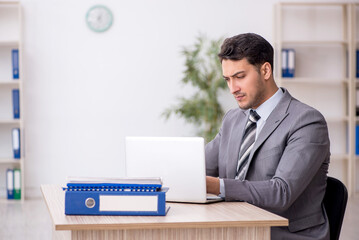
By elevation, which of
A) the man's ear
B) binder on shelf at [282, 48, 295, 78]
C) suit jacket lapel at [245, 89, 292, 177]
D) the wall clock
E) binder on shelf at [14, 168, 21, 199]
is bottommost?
binder on shelf at [14, 168, 21, 199]

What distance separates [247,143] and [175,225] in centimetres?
80

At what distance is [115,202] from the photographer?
1.85 meters

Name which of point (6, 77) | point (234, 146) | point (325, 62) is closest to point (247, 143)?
point (234, 146)

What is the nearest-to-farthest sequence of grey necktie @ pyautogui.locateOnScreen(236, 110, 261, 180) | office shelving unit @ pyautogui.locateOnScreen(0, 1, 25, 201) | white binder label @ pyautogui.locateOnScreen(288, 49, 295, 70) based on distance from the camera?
grey necktie @ pyautogui.locateOnScreen(236, 110, 261, 180) < office shelving unit @ pyautogui.locateOnScreen(0, 1, 25, 201) < white binder label @ pyautogui.locateOnScreen(288, 49, 295, 70)

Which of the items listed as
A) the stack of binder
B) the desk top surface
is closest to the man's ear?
the desk top surface

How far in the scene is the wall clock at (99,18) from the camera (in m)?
6.40

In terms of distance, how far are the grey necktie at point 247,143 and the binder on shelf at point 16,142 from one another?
4.12 meters

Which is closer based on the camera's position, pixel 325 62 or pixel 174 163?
pixel 174 163

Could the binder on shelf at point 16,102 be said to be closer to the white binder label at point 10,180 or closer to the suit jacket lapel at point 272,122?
the white binder label at point 10,180

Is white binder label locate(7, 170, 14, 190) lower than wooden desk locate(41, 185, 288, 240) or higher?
lower

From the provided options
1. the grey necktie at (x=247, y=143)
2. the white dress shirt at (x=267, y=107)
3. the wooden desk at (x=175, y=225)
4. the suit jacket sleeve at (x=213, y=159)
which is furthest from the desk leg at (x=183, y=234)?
the suit jacket sleeve at (x=213, y=159)

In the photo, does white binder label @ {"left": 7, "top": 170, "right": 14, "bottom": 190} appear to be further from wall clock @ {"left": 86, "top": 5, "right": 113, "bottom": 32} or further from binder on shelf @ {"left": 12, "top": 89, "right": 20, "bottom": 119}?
wall clock @ {"left": 86, "top": 5, "right": 113, "bottom": 32}

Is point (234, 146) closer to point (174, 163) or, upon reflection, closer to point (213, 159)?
point (213, 159)

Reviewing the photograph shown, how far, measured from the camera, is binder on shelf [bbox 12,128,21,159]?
239 inches
